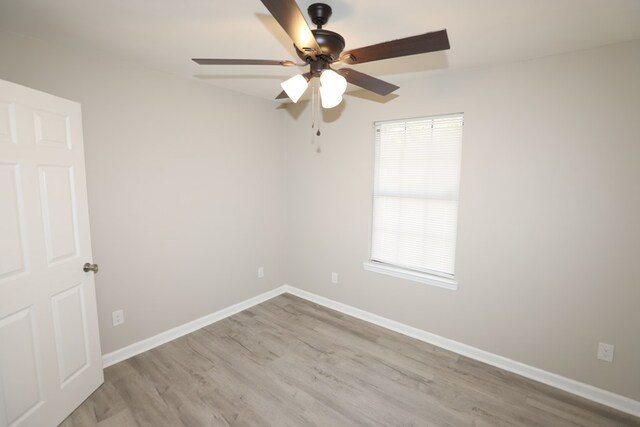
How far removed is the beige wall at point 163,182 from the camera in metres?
2.17

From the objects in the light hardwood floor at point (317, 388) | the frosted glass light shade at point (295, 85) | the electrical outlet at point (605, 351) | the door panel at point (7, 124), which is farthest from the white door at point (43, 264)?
Answer: the electrical outlet at point (605, 351)

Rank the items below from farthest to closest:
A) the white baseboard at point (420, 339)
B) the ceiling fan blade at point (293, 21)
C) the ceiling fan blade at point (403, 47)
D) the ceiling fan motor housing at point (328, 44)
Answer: the white baseboard at point (420, 339) → the ceiling fan motor housing at point (328, 44) → the ceiling fan blade at point (403, 47) → the ceiling fan blade at point (293, 21)

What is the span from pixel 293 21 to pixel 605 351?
113 inches

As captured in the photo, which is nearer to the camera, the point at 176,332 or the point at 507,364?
the point at 507,364

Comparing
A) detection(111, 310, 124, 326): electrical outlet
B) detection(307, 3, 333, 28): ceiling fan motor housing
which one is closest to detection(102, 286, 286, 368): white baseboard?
detection(111, 310, 124, 326): electrical outlet

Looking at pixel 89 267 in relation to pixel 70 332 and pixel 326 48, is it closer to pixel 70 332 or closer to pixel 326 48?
pixel 70 332

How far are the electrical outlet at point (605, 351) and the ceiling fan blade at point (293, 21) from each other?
2705 mm

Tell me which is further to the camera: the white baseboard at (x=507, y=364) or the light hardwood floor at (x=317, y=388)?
the white baseboard at (x=507, y=364)

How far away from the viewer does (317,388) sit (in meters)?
2.17

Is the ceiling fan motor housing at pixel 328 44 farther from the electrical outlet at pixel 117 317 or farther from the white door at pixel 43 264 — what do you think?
the electrical outlet at pixel 117 317

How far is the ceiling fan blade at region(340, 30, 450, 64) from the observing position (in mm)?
1155

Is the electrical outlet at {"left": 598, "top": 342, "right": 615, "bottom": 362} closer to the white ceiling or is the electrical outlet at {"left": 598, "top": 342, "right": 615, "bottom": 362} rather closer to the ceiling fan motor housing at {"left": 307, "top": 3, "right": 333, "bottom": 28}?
the white ceiling

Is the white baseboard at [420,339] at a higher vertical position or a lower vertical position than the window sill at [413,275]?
lower

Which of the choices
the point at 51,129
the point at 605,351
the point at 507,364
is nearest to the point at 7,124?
the point at 51,129
